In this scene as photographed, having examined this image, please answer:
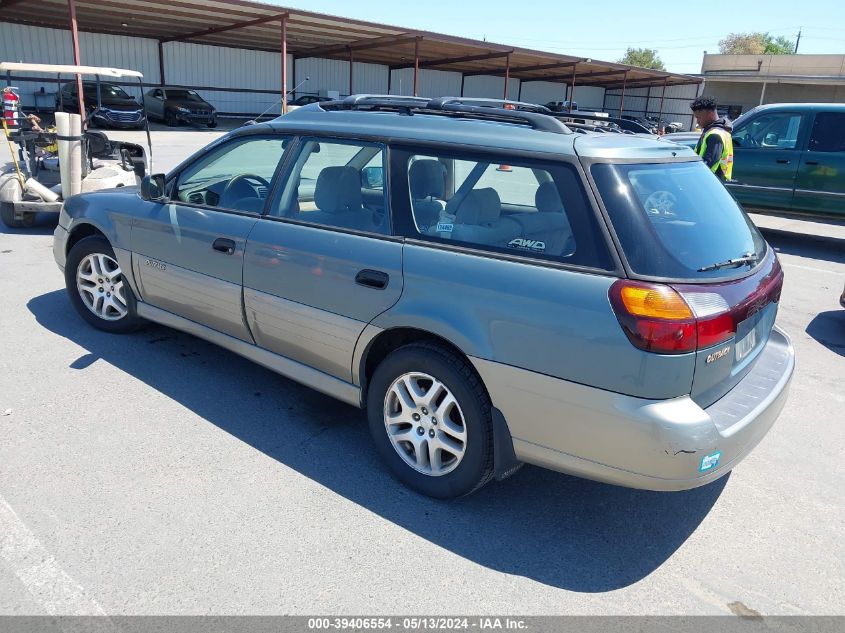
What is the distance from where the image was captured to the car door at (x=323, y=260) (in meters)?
3.20

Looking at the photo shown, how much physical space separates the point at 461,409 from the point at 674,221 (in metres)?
1.21

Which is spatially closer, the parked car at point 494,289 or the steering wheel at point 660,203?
the parked car at point 494,289

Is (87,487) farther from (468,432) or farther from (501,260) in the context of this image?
(501,260)

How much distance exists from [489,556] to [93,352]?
3.23 metres

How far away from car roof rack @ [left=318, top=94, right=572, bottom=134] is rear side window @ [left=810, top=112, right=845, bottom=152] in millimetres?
7235

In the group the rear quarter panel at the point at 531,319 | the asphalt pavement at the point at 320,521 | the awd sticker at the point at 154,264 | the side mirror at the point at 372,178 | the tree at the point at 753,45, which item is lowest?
the asphalt pavement at the point at 320,521

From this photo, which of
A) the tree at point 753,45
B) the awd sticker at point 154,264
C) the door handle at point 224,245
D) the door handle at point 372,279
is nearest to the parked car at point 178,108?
the awd sticker at point 154,264

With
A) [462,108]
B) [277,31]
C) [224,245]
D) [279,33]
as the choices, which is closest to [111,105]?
[277,31]

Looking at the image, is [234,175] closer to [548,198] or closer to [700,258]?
[548,198]

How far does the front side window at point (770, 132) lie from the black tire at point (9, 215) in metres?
10.2

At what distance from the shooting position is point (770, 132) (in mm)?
9867

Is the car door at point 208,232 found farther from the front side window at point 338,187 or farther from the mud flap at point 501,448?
the mud flap at point 501,448

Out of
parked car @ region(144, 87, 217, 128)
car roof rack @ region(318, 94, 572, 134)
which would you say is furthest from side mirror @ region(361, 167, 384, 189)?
parked car @ region(144, 87, 217, 128)

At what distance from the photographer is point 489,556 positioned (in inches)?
109
